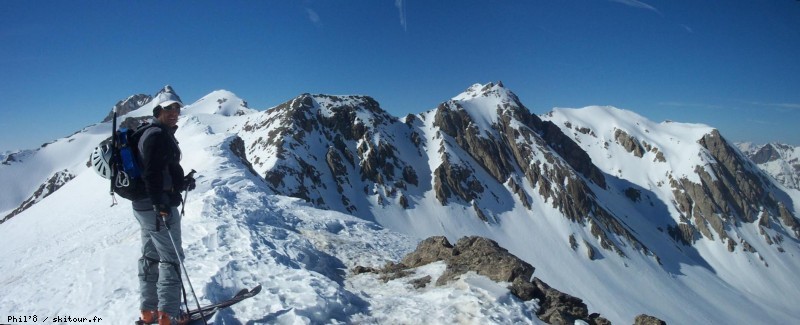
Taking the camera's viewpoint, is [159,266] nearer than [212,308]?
Yes

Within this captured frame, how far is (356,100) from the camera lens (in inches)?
5305

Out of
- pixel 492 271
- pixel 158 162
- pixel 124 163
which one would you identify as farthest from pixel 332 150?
pixel 158 162

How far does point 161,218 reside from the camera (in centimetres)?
720

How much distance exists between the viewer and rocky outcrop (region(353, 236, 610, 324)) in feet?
31.4

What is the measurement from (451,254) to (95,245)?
445 inches

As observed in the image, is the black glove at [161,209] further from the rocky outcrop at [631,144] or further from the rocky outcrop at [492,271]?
the rocky outcrop at [631,144]

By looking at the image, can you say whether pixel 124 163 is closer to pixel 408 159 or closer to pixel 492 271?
pixel 492 271

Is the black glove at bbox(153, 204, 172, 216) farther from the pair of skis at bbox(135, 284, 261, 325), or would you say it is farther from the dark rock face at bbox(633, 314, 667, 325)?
the dark rock face at bbox(633, 314, 667, 325)

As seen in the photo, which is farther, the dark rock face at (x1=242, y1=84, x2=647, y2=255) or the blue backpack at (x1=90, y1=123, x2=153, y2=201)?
the dark rock face at (x1=242, y1=84, x2=647, y2=255)

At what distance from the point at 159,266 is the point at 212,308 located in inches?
51.6

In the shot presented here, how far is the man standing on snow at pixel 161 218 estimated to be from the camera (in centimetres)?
676

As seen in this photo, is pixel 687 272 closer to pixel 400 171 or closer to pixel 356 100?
pixel 400 171

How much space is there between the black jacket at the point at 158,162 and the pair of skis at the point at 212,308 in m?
2.03

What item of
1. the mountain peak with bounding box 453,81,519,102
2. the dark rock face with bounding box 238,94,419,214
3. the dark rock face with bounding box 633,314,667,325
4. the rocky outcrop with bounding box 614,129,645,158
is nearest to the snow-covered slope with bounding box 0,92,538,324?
the dark rock face with bounding box 633,314,667,325
